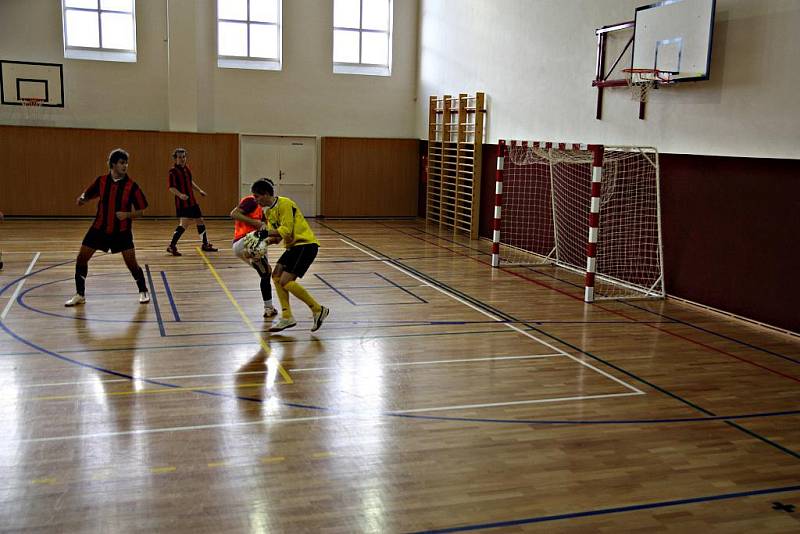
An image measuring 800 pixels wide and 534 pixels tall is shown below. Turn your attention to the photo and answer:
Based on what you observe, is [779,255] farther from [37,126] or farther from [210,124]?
[37,126]

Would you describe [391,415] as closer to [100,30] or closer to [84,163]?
[84,163]

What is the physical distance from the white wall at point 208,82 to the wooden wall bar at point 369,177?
449mm

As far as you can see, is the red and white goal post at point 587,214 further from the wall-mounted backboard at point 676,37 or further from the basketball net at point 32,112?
the basketball net at point 32,112

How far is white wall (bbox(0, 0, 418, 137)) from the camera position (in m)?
17.3

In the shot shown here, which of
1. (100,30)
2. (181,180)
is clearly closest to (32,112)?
(100,30)

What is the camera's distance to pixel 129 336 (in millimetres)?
7574

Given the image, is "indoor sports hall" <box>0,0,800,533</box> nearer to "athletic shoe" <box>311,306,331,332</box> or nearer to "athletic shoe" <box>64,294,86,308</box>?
"athletic shoe" <box>311,306,331,332</box>

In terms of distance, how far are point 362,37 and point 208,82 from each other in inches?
158

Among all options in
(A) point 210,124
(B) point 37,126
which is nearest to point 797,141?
(A) point 210,124

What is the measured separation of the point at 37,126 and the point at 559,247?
39.7 feet

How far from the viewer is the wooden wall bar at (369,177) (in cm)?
1936

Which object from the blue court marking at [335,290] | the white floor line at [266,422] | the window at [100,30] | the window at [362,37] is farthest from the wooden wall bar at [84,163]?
the white floor line at [266,422]

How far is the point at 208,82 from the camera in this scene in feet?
60.1

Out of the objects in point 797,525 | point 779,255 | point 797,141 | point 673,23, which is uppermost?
point 673,23
